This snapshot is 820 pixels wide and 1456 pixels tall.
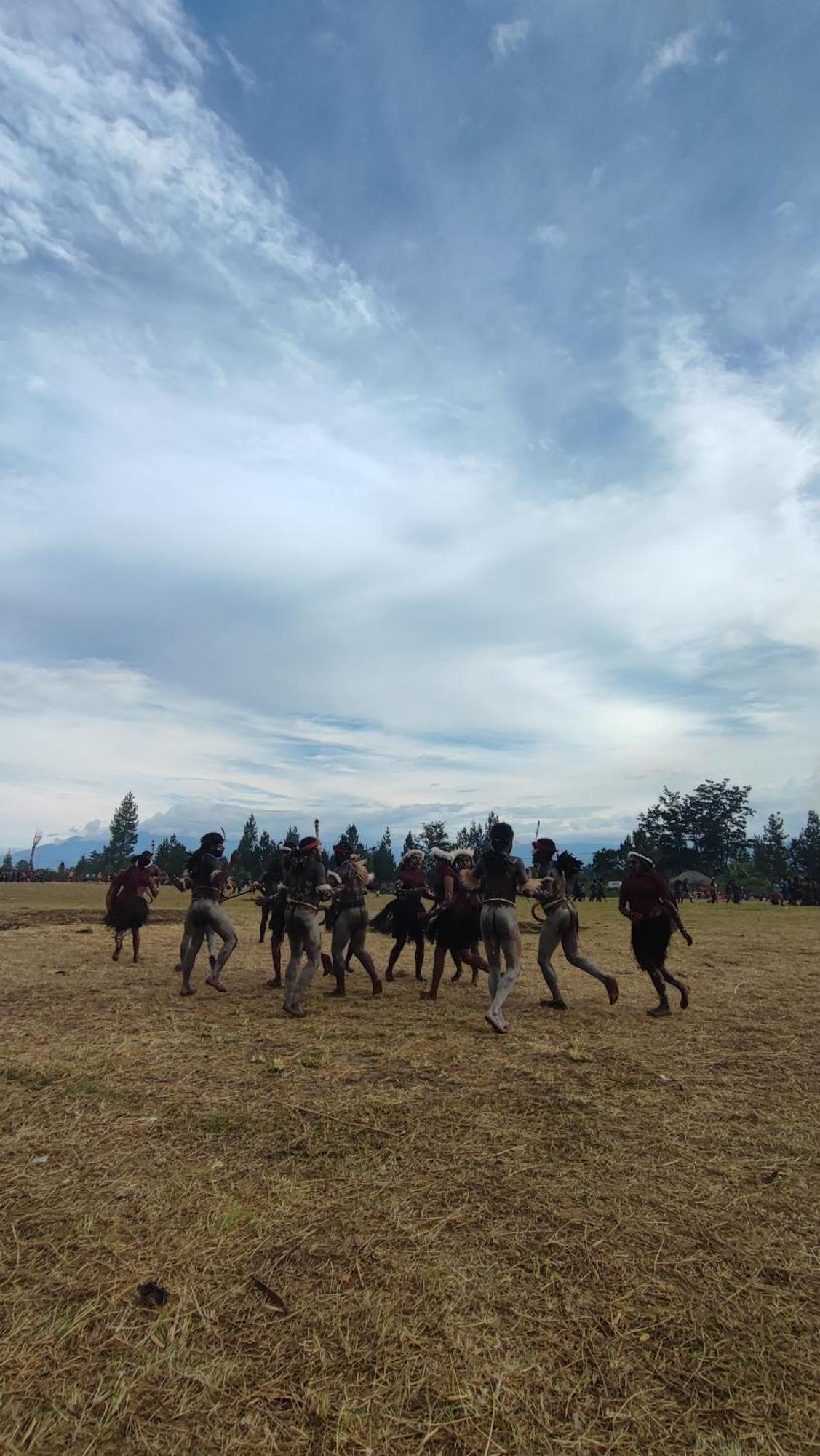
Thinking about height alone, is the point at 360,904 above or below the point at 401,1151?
above

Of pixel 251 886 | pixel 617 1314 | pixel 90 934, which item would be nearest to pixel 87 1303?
pixel 617 1314

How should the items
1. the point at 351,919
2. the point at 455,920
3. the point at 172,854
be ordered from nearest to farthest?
1. the point at 351,919
2. the point at 455,920
3. the point at 172,854

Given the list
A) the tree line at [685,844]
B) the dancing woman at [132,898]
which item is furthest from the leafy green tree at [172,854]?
the dancing woman at [132,898]

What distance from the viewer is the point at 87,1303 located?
Result: 10.8 feet

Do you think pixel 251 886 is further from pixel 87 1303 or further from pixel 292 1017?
pixel 87 1303

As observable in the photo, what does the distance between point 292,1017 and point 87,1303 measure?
5.91 m

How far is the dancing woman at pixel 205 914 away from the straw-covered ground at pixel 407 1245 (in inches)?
97.9

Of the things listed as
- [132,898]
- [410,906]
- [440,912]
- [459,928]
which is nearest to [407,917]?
[410,906]

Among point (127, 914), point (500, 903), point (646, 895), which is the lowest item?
point (127, 914)

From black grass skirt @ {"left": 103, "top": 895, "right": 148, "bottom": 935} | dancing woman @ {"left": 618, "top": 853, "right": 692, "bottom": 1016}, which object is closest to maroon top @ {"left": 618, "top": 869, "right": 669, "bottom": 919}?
dancing woman @ {"left": 618, "top": 853, "right": 692, "bottom": 1016}

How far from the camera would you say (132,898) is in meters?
13.9

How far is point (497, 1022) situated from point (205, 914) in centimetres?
470

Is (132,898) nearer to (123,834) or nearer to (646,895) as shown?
(646,895)

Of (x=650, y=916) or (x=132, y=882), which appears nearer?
(x=650, y=916)
